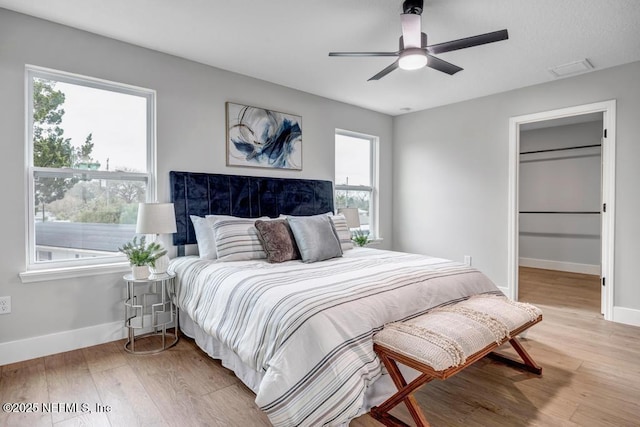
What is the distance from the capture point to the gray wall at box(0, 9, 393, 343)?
8.14 ft

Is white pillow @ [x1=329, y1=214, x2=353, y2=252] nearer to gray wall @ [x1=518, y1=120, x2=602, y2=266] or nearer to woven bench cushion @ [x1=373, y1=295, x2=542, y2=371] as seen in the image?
woven bench cushion @ [x1=373, y1=295, x2=542, y2=371]

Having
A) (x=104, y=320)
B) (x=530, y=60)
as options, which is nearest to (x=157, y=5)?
(x=104, y=320)

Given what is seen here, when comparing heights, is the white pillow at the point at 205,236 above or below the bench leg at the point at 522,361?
above

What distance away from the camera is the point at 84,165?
2832 mm

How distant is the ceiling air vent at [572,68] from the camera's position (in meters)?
3.35

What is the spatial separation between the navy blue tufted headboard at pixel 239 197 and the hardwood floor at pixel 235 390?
1175mm

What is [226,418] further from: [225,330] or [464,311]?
[464,311]

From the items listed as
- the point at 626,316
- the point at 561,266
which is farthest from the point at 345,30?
the point at 561,266

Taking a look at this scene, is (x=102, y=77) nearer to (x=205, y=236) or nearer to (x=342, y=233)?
(x=205, y=236)

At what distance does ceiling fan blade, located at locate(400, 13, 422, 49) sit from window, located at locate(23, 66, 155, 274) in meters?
2.25

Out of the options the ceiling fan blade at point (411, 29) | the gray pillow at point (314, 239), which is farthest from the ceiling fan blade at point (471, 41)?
the gray pillow at point (314, 239)

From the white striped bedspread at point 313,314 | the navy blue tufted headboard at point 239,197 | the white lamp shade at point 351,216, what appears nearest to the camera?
the white striped bedspread at point 313,314

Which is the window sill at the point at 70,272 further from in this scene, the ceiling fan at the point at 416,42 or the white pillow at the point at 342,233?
the ceiling fan at the point at 416,42

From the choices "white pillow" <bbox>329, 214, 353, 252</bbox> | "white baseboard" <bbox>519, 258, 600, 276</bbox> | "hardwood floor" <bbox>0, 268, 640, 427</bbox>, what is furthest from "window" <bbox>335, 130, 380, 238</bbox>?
"white baseboard" <bbox>519, 258, 600, 276</bbox>
